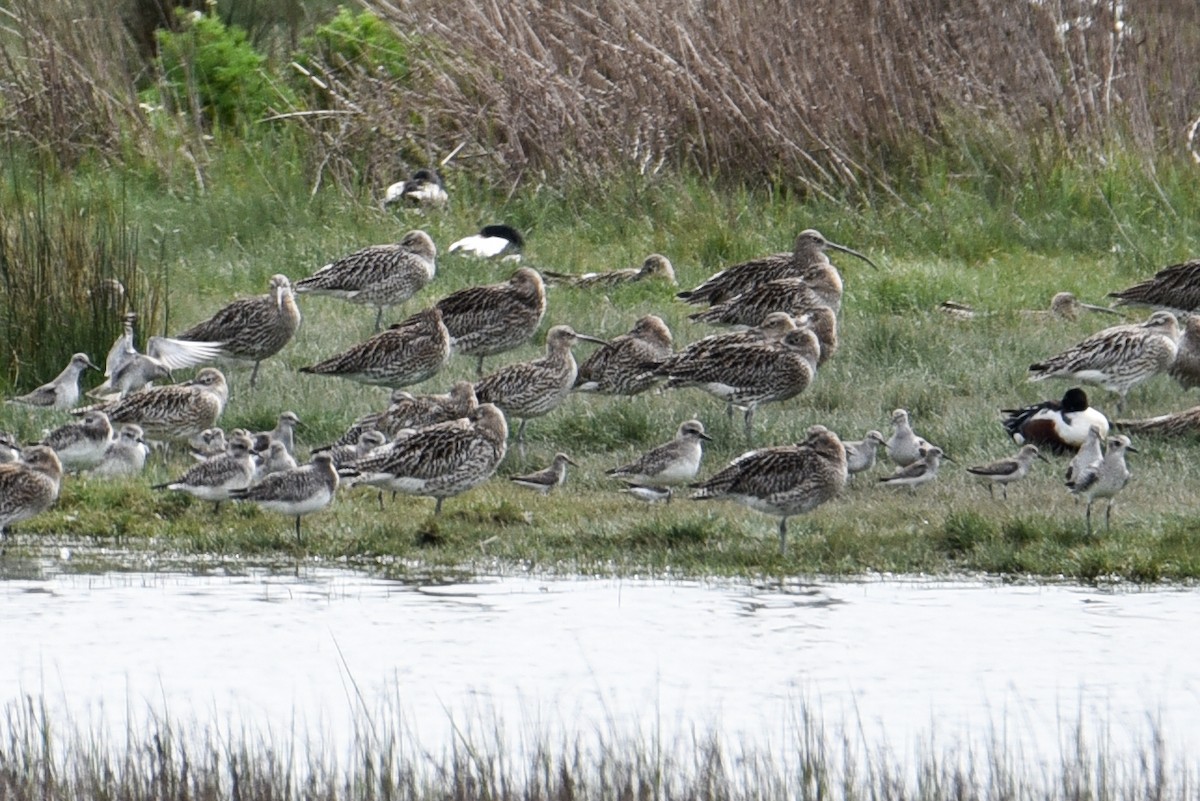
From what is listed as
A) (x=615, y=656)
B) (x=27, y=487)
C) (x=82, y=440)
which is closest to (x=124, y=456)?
(x=82, y=440)

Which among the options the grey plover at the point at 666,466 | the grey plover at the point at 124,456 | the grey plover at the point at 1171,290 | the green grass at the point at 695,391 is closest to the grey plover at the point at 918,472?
the green grass at the point at 695,391

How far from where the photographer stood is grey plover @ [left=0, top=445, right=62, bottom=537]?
421 inches

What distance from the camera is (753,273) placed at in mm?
16328

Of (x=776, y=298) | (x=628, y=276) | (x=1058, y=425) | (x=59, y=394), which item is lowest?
(x=1058, y=425)

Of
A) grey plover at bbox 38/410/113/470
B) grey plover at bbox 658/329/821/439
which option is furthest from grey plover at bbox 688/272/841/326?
grey plover at bbox 38/410/113/470

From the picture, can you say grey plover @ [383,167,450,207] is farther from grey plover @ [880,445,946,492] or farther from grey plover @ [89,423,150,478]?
grey plover @ [880,445,946,492]

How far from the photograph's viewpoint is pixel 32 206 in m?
14.6

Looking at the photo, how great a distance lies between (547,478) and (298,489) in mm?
1703

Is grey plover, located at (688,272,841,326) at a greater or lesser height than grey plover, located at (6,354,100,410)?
greater

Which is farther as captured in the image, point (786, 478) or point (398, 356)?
point (398, 356)

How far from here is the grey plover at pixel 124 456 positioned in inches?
492

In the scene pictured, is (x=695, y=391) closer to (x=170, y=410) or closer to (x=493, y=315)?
(x=493, y=315)

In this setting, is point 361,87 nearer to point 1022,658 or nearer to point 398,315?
point 398,315

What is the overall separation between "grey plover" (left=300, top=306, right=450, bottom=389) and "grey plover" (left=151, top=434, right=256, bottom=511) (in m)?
2.93
